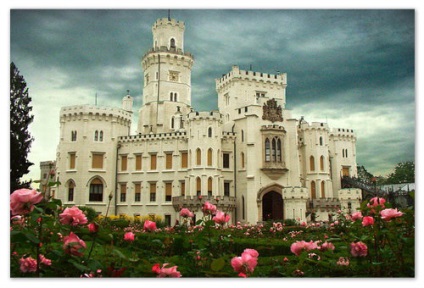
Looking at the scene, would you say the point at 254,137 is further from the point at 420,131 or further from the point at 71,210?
the point at 71,210

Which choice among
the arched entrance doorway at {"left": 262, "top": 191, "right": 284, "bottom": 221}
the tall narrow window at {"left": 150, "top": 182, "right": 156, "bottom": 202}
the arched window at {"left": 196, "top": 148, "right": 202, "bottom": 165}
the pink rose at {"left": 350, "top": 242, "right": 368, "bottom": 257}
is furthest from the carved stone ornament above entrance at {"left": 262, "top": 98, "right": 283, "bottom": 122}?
the pink rose at {"left": 350, "top": 242, "right": 368, "bottom": 257}

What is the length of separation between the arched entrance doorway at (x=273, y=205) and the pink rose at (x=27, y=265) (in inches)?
1034

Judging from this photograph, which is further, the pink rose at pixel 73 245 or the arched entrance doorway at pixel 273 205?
the arched entrance doorway at pixel 273 205

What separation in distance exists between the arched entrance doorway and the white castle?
3.0 inches

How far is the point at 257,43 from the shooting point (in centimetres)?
1097

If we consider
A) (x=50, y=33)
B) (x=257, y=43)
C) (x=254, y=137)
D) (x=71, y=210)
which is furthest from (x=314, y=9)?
(x=254, y=137)

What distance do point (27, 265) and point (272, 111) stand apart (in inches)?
A: 1078

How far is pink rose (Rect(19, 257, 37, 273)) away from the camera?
454cm

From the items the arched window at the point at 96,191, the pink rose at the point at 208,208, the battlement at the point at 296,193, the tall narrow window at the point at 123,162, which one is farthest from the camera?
the tall narrow window at the point at 123,162

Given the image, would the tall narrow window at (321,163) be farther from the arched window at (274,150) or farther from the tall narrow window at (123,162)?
the tall narrow window at (123,162)

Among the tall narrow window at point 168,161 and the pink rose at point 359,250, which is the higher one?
the tall narrow window at point 168,161

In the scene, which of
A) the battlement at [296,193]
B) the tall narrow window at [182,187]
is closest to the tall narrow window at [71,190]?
the tall narrow window at [182,187]

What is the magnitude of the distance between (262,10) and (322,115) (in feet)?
14.0

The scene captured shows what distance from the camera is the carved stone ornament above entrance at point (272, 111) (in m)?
30.6
